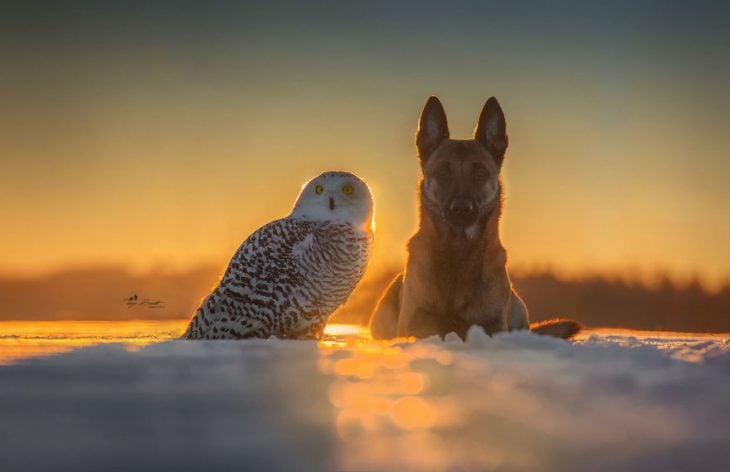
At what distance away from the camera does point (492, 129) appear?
8.98m

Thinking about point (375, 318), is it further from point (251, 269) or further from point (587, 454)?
point (587, 454)

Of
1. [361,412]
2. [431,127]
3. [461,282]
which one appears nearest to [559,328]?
[461,282]

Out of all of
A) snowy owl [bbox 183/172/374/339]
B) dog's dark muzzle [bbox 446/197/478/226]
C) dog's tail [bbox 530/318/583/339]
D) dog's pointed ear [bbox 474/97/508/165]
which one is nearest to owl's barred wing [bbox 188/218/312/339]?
snowy owl [bbox 183/172/374/339]

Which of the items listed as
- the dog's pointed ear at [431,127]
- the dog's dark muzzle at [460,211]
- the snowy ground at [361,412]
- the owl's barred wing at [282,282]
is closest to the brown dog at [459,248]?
the dog's dark muzzle at [460,211]

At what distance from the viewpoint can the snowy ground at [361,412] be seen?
115 inches

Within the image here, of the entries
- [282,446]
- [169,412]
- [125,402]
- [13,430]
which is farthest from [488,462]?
[13,430]

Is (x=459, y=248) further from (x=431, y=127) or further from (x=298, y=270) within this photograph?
(x=298, y=270)

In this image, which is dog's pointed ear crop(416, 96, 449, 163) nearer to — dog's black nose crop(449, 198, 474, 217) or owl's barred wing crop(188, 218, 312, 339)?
dog's black nose crop(449, 198, 474, 217)

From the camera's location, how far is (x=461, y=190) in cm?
853

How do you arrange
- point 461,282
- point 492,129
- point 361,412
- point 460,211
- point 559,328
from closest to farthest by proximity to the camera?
point 361,412
point 460,211
point 461,282
point 492,129
point 559,328

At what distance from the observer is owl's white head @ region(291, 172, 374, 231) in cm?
887

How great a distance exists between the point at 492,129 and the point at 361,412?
6.10 m

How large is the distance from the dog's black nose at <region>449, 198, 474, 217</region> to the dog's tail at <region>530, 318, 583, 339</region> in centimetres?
207

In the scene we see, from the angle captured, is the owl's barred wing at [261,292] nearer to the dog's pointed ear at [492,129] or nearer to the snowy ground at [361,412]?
the dog's pointed ear at [492,129]
